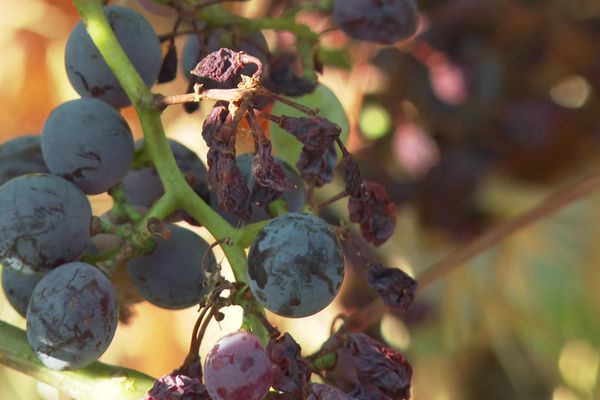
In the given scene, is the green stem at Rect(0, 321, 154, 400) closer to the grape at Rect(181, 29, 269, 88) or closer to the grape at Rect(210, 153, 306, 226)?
the grape at Rect(210, 153, 306, 226)

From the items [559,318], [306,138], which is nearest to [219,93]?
[306,138]

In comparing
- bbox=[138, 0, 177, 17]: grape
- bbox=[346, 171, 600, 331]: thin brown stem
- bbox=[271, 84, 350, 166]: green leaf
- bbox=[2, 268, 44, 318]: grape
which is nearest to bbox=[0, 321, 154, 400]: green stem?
bbox=[2, 268, 44, 318]: grape

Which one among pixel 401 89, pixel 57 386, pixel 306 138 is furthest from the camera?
pixel 401 89

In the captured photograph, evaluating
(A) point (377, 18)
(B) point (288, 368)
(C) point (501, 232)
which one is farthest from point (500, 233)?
(B) point (288, 368)

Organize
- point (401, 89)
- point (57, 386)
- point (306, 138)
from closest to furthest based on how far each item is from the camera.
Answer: point (306, 138) → point (57, 386) → point (401, 89)

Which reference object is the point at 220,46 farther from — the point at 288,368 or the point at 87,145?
the point at 288,368

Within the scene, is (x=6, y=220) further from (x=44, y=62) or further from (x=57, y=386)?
(x=44, y=62)

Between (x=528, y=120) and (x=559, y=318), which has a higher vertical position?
(x=528, y=120)
